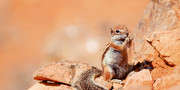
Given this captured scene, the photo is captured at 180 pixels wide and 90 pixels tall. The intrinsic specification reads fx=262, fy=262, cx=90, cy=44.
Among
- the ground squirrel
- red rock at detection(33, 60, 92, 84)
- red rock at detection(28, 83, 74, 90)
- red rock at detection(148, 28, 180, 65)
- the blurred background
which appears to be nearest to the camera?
red rock at detection(148, 28, 180, 65)

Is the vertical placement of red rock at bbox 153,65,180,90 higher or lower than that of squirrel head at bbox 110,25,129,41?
lower

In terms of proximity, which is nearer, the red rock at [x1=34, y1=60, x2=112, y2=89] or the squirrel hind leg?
the squirrel hind leg

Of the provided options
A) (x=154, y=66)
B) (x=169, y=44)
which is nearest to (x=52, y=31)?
(x=154, y=66)

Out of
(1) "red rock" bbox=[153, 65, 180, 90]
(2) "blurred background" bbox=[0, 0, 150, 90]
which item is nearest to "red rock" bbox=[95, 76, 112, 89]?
(1) "red rock" bbox=[153, 65, 180, 90]

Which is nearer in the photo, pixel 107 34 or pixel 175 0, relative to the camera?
pixel 175 0

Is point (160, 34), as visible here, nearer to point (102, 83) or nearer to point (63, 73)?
point (102, 83)

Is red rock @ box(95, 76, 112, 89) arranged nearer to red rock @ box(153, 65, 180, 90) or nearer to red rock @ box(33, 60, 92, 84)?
red rock @ box(33, 60, 92, 84)

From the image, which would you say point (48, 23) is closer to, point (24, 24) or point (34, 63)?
point (24, 24)

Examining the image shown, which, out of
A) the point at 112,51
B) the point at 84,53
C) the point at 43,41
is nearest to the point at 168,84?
the point at 112,51
